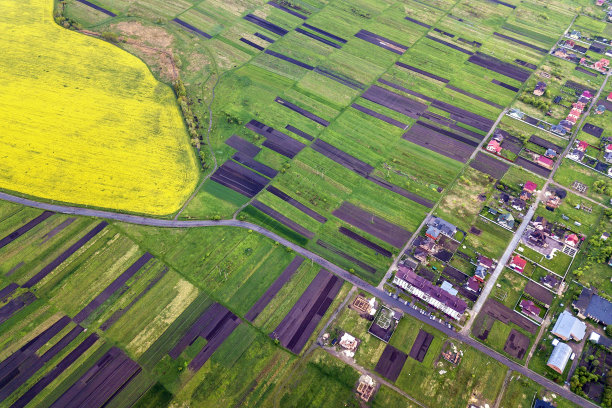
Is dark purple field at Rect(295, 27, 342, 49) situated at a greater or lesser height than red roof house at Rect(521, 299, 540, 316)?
greater

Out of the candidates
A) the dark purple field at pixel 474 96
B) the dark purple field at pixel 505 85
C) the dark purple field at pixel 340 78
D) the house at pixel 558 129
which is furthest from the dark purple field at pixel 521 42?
the dark purple field at pixel 340 78

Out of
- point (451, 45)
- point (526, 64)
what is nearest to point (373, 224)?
point (451, 45)

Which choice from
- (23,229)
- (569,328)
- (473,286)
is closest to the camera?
(569,328)

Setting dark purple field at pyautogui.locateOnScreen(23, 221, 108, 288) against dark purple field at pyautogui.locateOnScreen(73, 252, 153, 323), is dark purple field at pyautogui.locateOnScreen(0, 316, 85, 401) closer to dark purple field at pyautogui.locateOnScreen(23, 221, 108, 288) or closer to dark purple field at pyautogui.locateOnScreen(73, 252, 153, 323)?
dark purple field at pyautogui.locateOnScreen(73, 252, 153, 323)

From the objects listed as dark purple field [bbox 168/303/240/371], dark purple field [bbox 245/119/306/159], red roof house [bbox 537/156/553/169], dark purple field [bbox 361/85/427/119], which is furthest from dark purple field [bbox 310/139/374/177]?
dark purple field [bbox 168/303/240/371]

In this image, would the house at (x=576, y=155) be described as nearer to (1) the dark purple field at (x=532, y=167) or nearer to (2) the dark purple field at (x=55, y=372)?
(1) the dark purple field at (x=532, y=167)

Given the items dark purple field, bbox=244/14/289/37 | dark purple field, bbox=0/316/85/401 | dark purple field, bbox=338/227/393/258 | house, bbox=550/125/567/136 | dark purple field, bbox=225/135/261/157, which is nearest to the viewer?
dark purple field, bbox=0/316/85/401

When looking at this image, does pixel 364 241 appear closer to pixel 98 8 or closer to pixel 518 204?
pixel 518 204

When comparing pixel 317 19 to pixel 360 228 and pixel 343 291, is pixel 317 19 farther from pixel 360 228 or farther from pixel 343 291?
pixel 343 291
